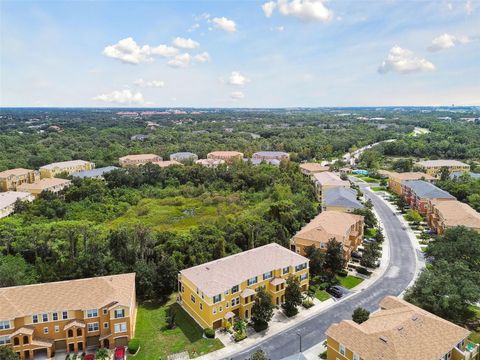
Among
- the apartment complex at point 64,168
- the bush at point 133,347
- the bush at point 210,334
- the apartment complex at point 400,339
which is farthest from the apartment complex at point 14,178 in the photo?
the apartment complex at point 400,339

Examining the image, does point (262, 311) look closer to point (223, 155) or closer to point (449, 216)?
point (449, 216)

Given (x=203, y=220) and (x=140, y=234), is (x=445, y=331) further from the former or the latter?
(x=203, y=220)

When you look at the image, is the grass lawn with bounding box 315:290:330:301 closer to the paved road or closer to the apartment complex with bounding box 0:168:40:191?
the paved road

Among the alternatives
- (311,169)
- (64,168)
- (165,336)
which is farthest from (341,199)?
(64,168)

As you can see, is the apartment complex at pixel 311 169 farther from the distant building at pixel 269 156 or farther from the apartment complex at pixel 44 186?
the apartment complex at pixel 44 186

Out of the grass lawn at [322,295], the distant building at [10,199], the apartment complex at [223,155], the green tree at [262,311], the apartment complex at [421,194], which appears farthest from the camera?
the apartment complex at [223,155]

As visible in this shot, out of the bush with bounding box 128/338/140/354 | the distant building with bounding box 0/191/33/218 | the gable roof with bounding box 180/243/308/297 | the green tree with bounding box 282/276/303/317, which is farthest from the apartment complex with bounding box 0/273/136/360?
the distant building with bounding box 0/191/33/218
